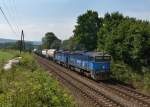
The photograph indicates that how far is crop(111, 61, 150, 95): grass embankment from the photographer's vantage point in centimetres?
3141

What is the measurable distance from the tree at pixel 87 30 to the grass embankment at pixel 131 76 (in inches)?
1568

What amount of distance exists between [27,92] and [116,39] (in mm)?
29312

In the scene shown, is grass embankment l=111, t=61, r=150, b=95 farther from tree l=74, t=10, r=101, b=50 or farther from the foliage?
tree l=74, t=10, r=101, b=50

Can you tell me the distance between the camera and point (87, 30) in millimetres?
86125

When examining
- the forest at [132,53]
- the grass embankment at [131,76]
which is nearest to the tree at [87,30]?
the forest at [132,53]

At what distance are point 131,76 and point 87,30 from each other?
4991 centimetres

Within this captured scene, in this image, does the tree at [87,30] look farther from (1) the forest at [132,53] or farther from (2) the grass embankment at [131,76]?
(2) the grass embankment at [131,76]

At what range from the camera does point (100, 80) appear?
37.7 meters

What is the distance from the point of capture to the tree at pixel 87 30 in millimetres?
83250

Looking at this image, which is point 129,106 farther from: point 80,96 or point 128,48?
point 128,48

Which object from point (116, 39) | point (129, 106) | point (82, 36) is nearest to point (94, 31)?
point (82, 36)

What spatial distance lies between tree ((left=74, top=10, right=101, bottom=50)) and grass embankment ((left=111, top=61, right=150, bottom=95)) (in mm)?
39827

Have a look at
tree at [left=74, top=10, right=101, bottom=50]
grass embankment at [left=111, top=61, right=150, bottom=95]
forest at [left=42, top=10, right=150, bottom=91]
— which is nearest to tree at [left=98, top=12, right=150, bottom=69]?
forest at [left=42, top=10, right=150, bottom=91]

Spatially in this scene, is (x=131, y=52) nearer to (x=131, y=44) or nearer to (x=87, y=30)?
(x=131, y=44)
